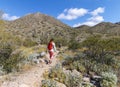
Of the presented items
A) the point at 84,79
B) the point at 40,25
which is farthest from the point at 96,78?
the point at 40,25

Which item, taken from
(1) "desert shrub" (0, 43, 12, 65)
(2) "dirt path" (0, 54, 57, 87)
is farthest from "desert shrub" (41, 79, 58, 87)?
(1) "desert shrub" (0, 43, 12, 65)

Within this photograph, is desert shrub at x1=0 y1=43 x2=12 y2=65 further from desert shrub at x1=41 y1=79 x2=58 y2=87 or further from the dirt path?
desert shrub at x1=41 y1=79 x2=58 y2=87

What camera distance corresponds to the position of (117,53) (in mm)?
20625

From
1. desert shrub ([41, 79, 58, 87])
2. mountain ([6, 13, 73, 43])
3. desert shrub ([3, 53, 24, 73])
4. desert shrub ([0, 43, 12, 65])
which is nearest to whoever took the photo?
desert shrub ([41, 79, 58, 87])

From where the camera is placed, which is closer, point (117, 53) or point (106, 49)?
point (106, 49)

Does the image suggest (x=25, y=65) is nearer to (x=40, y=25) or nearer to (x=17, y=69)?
(x=17, y=69)

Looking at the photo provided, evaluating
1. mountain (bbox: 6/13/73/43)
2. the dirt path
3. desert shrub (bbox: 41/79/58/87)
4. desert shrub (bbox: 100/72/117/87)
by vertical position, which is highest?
mountain (bbox: 6/13/73/43)


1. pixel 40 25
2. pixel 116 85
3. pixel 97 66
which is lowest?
pixel 116 85

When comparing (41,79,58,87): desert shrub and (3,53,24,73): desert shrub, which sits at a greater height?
(3,53,24,73): desert shrub

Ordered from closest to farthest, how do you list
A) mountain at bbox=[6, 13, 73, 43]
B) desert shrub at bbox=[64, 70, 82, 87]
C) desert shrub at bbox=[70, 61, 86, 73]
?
desert shrub at bbox=[64, 70, 82, 87], desert shrub at bbox=[70, 61, 86, 73], mountain at bbox=[6, 13, 73, 43]

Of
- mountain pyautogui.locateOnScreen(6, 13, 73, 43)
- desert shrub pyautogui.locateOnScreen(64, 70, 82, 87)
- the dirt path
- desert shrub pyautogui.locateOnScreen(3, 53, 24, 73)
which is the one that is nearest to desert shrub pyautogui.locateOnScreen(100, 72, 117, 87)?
desert shrub pyautogui.locateOnScreen(64, 70, 82, 87)

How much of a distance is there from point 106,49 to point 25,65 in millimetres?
7189

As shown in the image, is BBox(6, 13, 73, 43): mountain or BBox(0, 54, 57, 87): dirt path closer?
BBox(0, 54, 57, 87): dirt path

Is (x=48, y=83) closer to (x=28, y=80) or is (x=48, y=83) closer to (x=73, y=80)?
(x=28, y=80)
